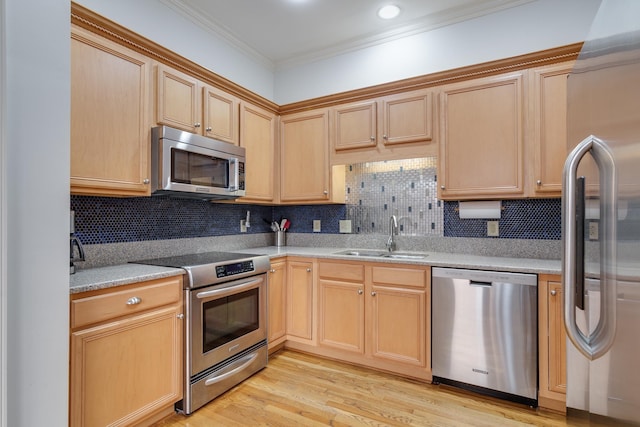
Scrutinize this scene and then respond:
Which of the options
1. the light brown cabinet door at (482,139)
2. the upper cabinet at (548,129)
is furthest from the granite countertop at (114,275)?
the upper cabinet at (548,129)

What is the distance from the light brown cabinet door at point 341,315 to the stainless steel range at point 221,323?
49 cm

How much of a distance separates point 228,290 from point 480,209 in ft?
6.61

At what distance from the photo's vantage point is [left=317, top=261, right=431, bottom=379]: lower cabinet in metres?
2.38

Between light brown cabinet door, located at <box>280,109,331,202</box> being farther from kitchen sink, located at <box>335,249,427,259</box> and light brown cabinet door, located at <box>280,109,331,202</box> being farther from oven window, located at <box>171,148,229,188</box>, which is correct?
oven window, located at <box>171,148,229,188</box>

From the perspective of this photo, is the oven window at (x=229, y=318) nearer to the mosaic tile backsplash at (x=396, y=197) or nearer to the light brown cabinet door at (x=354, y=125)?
the mosaic tile backsplash at (x=396, y=197)

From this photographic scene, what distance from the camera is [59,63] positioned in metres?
1.31

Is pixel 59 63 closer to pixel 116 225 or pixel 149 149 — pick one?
pixel 149 149

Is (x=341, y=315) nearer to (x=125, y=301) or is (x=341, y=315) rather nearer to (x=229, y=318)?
(x=229, y=318)

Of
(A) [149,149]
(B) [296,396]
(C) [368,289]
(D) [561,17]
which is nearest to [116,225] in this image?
(A) [149,149]

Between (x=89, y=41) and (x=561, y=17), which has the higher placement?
(x=561, y=17)

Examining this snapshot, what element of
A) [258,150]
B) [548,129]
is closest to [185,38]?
[258,150]

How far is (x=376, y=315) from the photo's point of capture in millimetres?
2531

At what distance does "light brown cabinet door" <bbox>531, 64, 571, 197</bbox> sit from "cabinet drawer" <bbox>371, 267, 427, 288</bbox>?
1.00m

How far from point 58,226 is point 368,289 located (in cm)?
196
